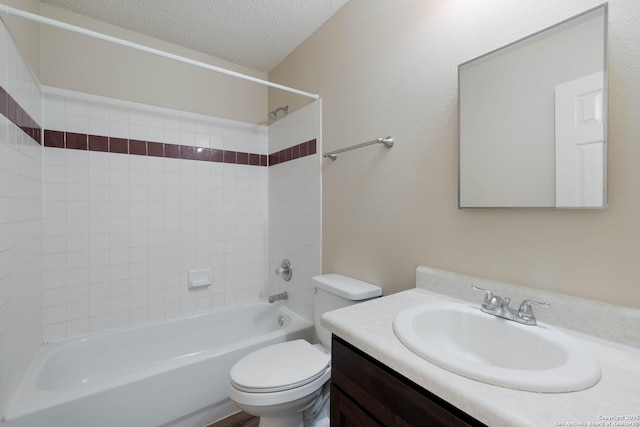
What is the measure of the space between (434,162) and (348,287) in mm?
744

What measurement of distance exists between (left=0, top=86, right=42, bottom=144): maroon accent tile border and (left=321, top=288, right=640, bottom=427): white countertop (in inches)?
62.1

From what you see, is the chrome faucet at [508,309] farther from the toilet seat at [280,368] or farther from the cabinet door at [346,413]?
the toilet seat at [280,368]

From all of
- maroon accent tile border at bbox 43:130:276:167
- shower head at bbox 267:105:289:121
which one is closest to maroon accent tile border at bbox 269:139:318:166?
maroon accent tile border at bbox 43:130:276:167

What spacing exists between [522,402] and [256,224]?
7.19 feet

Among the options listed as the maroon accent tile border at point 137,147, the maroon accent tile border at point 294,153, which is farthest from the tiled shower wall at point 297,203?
the maroon accent tile border at point 137,147

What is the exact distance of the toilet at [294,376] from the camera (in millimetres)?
1148

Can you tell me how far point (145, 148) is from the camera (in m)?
1.99

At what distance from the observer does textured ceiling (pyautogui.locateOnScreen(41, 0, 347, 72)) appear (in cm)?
166

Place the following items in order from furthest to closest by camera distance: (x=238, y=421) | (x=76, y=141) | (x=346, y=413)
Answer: (x=76, y=141) → (x=238, y=421) → (x=346, y=413)

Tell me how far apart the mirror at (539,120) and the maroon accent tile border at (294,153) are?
107cm

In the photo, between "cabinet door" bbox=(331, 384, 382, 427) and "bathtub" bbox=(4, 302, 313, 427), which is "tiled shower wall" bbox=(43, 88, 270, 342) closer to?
"bathtub" bbox=(4, 302, 313, 427)

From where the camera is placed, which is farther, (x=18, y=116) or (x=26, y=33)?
(x=26, y=33)

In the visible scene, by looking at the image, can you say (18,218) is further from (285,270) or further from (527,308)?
(527,308)

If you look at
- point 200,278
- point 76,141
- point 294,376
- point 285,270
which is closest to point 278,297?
point 285,270
